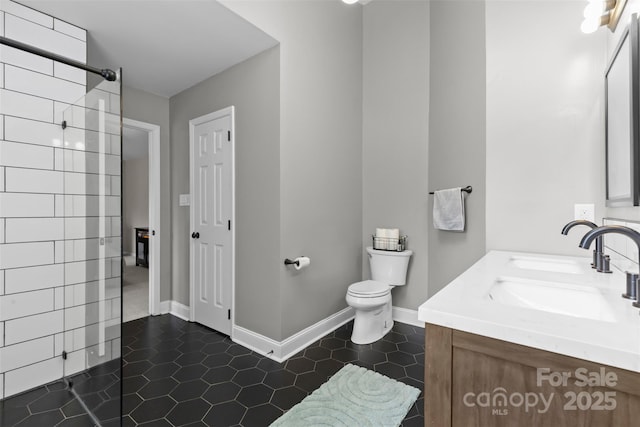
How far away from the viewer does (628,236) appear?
0.84 meters

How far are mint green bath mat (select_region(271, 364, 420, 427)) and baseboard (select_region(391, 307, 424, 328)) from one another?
0.98 m

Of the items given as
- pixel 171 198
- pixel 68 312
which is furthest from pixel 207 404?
pixel 171 198

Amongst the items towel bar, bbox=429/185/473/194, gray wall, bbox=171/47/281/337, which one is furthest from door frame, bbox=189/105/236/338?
towel bar, bbox=429/185/473/194

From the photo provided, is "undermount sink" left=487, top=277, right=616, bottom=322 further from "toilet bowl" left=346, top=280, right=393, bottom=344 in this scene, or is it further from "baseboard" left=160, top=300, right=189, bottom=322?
"baseboard" left=160, top=300, right=189, bottom=322

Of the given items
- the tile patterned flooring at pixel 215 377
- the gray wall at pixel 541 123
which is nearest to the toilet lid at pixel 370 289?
the tile patterned flooring at pixel 215 377

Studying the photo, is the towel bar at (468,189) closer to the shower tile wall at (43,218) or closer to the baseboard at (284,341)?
the baseboard at (284,341)

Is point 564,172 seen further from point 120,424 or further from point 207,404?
point 120,424

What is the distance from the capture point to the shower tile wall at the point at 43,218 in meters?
1.75

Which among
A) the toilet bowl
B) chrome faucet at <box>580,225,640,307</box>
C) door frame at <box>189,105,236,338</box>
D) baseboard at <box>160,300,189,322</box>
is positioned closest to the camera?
chrome faucet at <box>580,225,640,307</box>

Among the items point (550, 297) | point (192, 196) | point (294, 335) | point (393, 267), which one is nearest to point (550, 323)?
point (550, 297)

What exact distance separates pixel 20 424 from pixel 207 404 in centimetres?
96

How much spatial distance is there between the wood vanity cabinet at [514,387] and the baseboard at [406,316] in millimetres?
2125

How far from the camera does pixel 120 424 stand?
4.56 ft

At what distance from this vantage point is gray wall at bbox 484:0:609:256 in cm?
169
